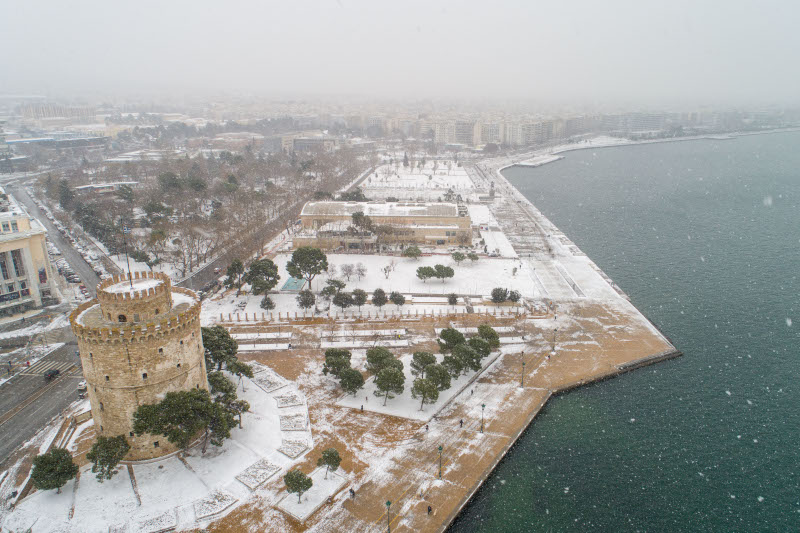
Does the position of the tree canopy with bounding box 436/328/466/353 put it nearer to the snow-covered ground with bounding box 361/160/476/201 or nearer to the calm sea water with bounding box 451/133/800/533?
the calm sea water with bounding box 451/133/800/533

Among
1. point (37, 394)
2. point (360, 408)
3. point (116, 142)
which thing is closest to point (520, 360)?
point (360, 408)

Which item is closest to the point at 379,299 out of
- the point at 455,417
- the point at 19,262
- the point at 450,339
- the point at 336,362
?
the point at 450,339

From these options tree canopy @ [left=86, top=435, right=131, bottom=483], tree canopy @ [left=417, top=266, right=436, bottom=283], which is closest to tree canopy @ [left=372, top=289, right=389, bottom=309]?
tree canopy @ [left=417, top=266, right=436, bottom=283]

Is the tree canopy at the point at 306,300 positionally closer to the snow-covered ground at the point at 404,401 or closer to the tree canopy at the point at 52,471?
the snow-covered ground at the point at 404,401

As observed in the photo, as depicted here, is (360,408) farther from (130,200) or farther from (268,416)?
(130,200)

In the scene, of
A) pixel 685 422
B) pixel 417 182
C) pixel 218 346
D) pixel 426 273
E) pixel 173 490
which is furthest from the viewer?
pixel 417 182

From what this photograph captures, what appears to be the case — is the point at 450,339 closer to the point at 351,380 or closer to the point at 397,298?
the point at 351,380
